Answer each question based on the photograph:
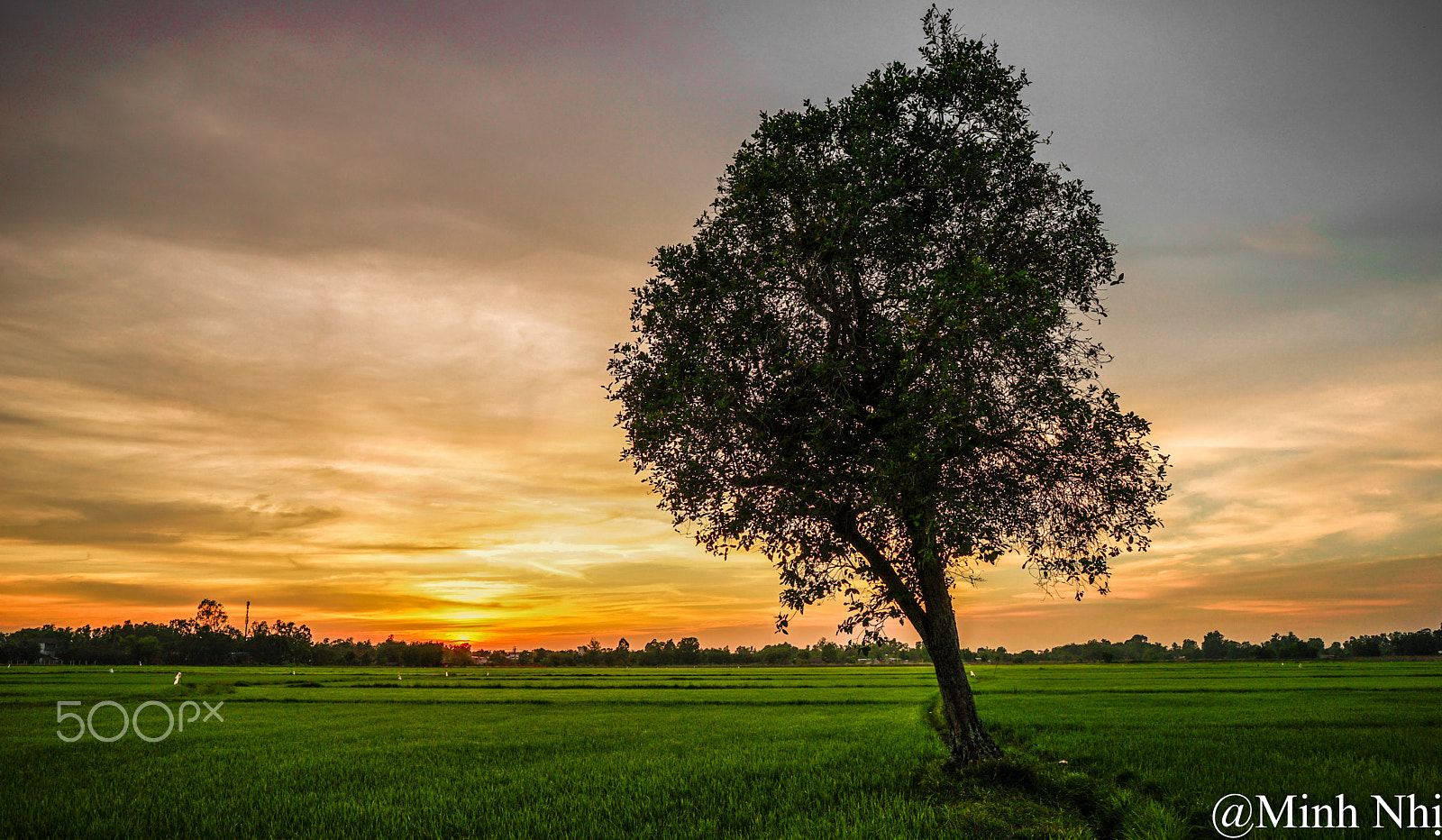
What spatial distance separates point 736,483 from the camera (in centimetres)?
1831

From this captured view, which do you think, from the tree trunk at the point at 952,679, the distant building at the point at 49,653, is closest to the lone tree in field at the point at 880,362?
the tree trunk at the point at 952,679

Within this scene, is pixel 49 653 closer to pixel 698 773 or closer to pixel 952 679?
pixel 698 773

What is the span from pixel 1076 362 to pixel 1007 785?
1035 cm

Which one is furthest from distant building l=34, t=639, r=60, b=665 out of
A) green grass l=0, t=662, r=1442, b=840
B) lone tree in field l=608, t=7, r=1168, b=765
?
lone tree in field l=608, t=7, r=1168, b=765

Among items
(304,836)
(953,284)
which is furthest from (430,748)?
(953,284)

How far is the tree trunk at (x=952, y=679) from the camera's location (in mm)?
17609

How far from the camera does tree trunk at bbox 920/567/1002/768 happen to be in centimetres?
1761

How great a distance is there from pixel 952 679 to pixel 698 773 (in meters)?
7.14

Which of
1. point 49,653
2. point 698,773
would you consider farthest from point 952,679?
point 49,653

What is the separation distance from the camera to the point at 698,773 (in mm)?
18922

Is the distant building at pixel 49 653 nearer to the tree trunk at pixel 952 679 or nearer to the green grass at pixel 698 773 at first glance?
the green grass at pixel 698 773

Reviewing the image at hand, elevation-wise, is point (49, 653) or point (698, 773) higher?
point (698, 773)

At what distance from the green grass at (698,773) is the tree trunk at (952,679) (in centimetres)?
69

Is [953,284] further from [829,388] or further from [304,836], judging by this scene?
[304,836]
